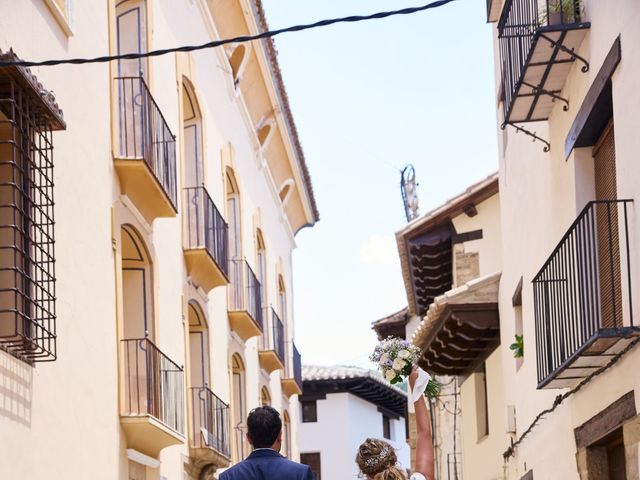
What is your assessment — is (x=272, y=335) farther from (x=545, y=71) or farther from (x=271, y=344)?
(x=545, y=71)

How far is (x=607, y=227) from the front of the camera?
1057 cm

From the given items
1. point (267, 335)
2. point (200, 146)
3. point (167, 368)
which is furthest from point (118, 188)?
point (267, 335)

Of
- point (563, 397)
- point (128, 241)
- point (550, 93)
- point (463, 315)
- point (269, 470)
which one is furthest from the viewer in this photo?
point (463, 315)

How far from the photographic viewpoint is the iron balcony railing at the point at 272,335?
25016 millimetres

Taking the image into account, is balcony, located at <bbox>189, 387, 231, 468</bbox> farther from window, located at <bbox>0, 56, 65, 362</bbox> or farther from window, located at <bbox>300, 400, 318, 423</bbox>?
window, located at <bbox>300, 400, 318, 423</bbox>

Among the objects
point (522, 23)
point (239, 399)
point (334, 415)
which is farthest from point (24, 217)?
point (334, 415)

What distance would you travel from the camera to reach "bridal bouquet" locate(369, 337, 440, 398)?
743 centimetres

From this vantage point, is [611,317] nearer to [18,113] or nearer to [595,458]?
[595,458]

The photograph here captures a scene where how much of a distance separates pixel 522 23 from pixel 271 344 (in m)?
13.8

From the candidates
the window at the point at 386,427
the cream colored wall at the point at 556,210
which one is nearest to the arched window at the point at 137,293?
the cream colored wall at the point at 556,210

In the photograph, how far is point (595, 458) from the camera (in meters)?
11.8

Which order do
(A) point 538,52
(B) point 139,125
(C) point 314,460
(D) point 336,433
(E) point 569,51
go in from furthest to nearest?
(C) point 314,460 → (D) point 336,433 → (B) point 139,125 → (A) point 538,52 → (E) point 569,51

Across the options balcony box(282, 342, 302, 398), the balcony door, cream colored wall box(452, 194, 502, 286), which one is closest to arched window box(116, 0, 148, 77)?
the balcony door

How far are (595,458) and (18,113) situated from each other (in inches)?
225
